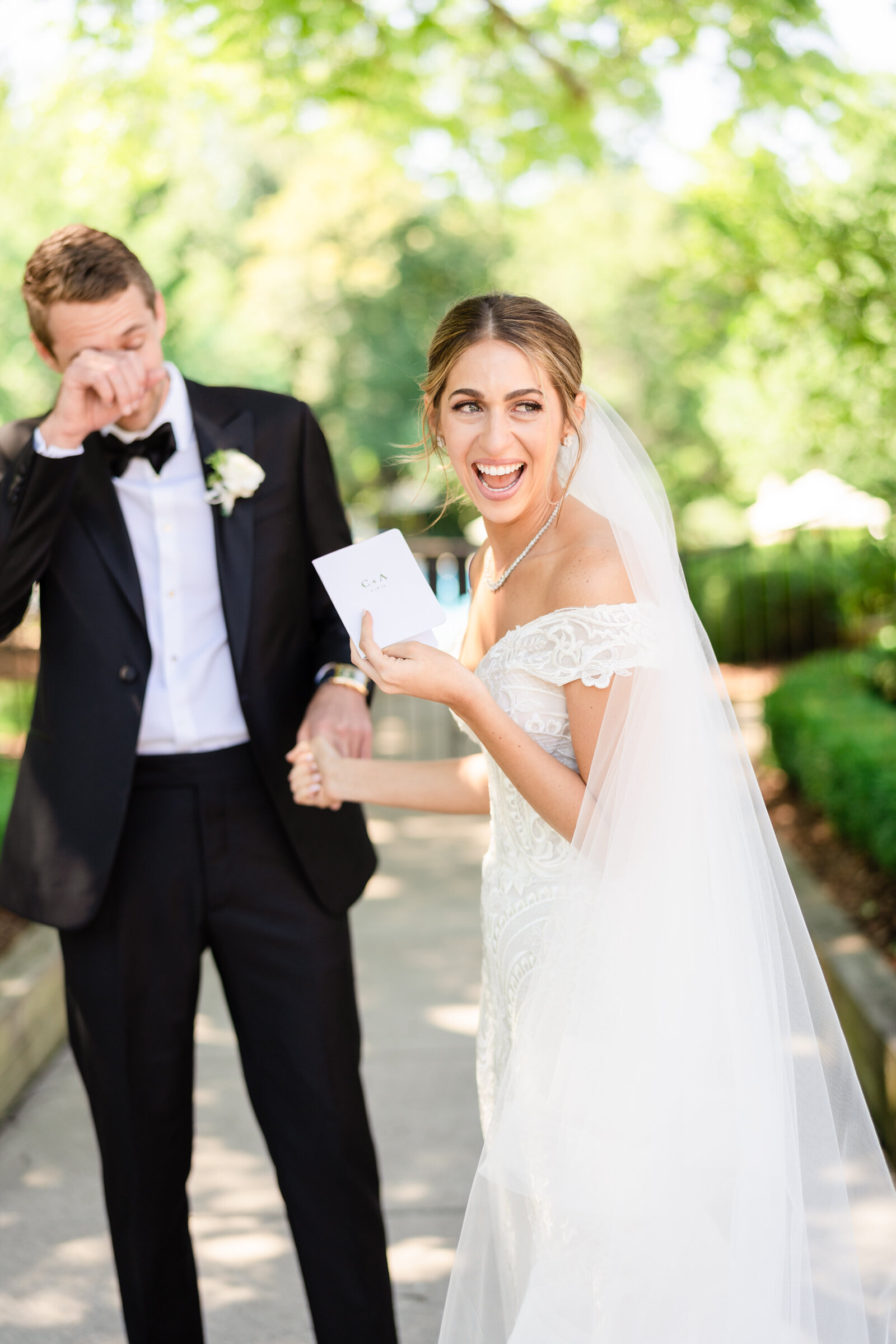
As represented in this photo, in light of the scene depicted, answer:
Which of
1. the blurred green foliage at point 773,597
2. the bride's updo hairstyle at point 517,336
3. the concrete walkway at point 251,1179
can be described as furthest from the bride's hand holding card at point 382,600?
the blurred green foliage at point 773,597

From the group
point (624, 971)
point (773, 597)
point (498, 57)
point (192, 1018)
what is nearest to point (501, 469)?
point (624, 971)

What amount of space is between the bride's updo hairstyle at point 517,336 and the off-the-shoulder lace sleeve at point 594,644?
38 cm

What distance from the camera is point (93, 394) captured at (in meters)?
2.36

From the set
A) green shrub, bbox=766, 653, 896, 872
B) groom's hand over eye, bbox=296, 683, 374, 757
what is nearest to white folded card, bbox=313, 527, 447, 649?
groom's hand over eye, bbox=296, 683, 374, 757

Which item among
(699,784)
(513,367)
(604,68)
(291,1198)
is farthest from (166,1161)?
(604,68)

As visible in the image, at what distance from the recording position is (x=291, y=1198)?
102 inches

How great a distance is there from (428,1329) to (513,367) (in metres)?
2.42

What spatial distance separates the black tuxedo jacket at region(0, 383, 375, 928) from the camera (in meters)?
2.50

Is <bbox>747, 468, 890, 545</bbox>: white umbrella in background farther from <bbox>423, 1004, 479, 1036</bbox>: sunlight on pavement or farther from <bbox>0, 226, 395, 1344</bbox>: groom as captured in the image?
<bbox>0, 226, 395, 1344</bbox>: groom

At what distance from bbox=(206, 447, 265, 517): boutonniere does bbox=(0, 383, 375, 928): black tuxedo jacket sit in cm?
3

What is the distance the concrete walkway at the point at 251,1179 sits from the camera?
3195mm

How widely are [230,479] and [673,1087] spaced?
149 centimetres

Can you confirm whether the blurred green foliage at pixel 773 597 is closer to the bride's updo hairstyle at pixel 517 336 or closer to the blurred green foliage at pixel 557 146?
the blurred green foliage at pixel 557 146

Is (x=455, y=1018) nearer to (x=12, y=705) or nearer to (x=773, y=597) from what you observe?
(x=12, y=705)
